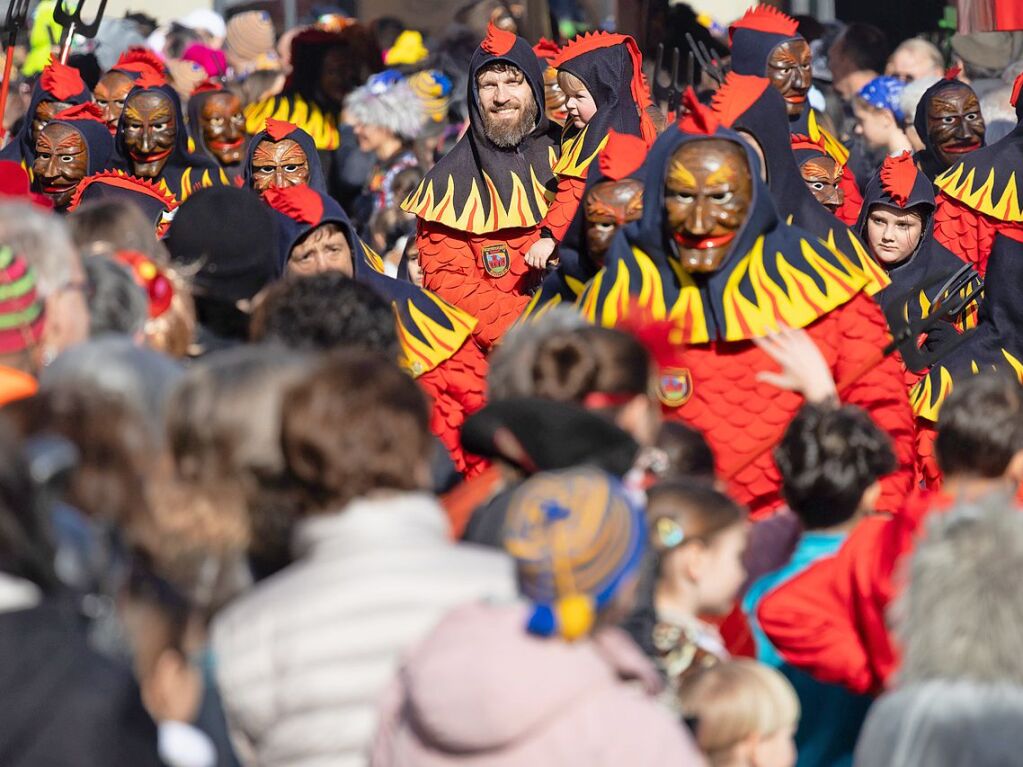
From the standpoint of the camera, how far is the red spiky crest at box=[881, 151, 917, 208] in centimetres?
862

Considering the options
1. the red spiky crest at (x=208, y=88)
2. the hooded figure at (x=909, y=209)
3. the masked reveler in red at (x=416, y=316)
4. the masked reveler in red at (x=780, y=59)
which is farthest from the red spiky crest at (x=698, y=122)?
the red spiky crest at (x=208, y=88)

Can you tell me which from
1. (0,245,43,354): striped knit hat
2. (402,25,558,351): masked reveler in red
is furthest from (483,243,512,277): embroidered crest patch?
(0,245,43,354): striped knit hat

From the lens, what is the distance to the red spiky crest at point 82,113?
34.7ft

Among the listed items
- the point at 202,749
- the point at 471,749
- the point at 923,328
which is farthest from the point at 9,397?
the point at 923,328

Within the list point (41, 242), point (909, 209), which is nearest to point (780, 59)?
point (909, 209)

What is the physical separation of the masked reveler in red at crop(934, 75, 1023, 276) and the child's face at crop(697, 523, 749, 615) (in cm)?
457

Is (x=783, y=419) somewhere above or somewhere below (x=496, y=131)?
below

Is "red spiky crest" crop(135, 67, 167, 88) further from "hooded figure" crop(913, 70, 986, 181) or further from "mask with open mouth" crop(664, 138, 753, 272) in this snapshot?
"mask with open mouth" crop(664, 138, 753, 272)

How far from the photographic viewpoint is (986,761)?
353cm

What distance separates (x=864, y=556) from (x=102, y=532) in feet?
5.94

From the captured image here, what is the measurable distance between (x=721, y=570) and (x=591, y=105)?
465 centimetres

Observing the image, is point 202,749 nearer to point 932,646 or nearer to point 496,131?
point 932,646

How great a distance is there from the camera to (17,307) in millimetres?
4324

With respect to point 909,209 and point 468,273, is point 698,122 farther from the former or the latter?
point 468,273
